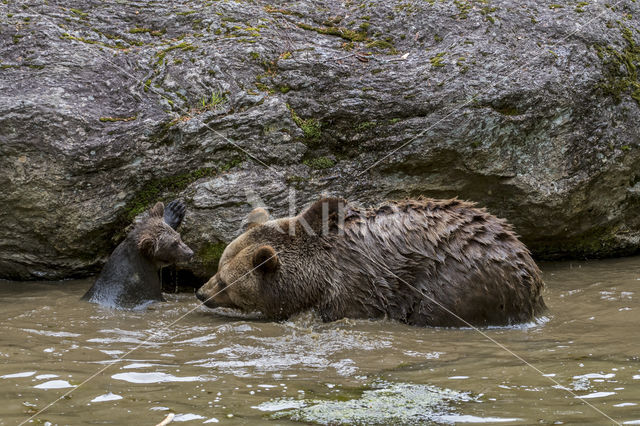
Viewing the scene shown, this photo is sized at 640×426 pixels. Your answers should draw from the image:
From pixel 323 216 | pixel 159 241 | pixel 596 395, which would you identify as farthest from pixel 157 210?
pixel 596 395

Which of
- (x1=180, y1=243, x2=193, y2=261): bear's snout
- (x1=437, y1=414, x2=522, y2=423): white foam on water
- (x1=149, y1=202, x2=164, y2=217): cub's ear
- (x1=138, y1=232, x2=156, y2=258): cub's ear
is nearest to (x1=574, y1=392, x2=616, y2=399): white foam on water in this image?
(x1=437, y1=414, x2=522, y2=423): white foam on water

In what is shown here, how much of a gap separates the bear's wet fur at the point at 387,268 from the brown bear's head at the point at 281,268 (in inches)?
0.4

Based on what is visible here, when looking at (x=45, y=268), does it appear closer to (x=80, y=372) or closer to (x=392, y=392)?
(x=80, y=372)

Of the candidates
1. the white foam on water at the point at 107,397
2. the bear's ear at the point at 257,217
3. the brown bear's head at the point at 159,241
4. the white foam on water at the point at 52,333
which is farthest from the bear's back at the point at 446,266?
the white foam on water at the point at 107,397

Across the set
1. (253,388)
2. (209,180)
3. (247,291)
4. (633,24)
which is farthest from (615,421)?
(633,24)

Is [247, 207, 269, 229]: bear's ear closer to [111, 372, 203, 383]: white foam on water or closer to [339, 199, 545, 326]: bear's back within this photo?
[339, 199, 545, 326]: bear's back

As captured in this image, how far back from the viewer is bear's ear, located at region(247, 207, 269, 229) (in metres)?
7.82

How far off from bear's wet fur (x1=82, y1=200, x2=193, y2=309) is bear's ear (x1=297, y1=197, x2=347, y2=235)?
155cm

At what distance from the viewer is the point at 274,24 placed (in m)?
9.87

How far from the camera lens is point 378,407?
4.20 meters

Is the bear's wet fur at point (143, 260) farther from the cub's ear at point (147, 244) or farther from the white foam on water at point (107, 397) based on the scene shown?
the white foam on water at point (107, 397)

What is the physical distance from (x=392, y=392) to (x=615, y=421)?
4.39 feet

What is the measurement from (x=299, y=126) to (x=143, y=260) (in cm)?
254

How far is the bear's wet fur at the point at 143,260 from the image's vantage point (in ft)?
25.2
